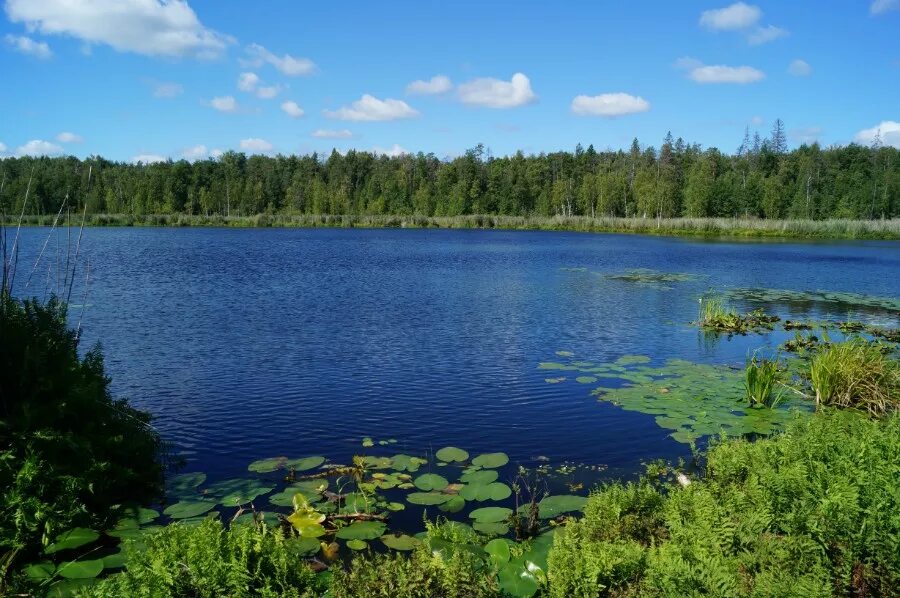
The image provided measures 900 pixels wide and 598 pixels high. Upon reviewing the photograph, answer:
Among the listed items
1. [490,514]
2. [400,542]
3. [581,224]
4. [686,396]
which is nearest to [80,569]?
[400,542]

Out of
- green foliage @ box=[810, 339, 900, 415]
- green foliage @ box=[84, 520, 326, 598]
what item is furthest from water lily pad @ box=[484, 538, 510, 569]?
green foliage @ box=[810, 339, 900, 415]

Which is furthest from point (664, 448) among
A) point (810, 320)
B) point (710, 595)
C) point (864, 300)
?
point (864, 300)

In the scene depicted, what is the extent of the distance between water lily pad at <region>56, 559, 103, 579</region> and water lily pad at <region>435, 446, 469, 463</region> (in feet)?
16.0

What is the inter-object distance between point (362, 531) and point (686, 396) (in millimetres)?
8294

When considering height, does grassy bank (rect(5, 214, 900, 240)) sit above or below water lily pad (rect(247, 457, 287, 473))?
above

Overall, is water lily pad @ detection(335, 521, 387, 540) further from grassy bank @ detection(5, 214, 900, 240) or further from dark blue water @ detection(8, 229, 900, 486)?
grassy bank @ detection(5, 214, 900, 240)

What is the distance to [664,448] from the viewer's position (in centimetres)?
1061

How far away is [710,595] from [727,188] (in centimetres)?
10509

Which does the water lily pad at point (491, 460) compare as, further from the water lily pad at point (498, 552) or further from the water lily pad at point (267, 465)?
the water lily pad at point (498, 552)

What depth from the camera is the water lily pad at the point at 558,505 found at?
7.93m

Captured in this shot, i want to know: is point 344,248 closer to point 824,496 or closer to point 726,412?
point 726,412

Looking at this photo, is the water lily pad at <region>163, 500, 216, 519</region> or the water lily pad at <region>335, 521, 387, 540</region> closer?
the water lily pad at <region>335, 521, 387, 540</region>

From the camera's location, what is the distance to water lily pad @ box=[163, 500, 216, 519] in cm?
763

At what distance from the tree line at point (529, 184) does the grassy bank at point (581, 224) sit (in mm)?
7447
